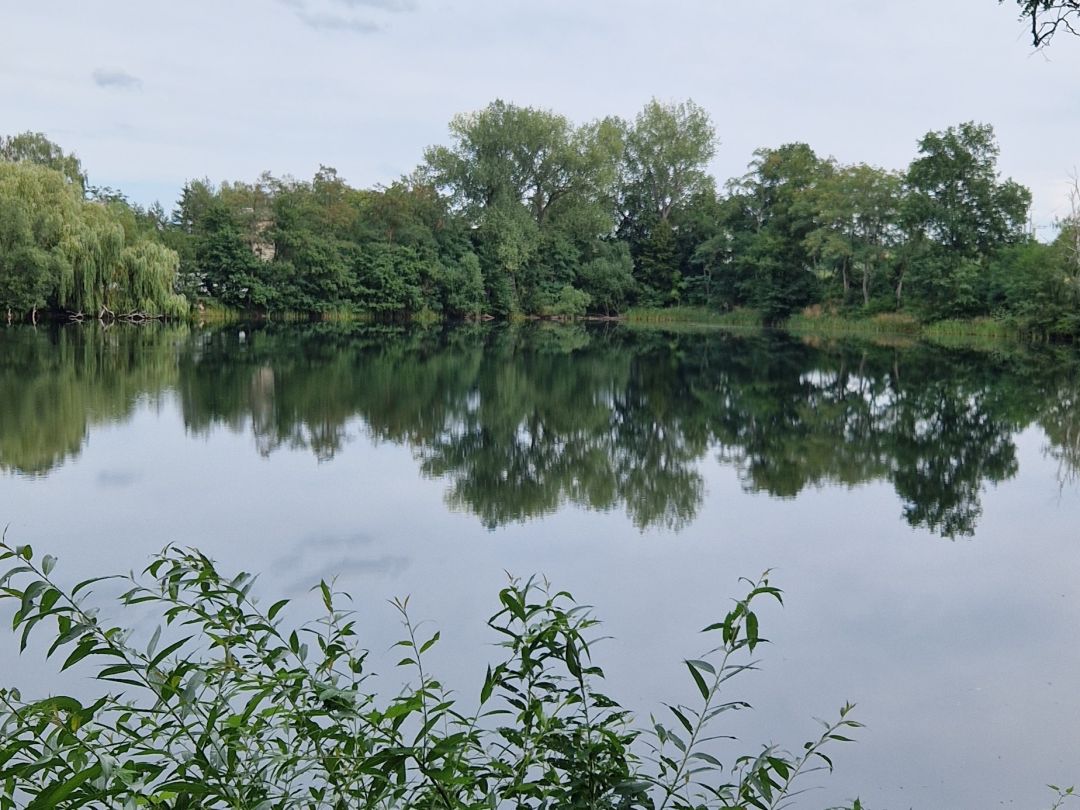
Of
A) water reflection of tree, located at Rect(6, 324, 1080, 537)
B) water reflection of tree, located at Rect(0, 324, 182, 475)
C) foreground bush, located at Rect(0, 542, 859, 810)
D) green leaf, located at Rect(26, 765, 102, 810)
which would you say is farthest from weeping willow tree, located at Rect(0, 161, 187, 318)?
green leaf, located at Rect(26, 765, 102, 810)

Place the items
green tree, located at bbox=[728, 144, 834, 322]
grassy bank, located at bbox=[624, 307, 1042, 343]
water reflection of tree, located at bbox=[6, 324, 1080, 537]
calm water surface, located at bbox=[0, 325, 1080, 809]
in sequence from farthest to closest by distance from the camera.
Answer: green tree, located at bbox=[728, 144, 834, 322] < grassy bank, located at bbox=[624, 307, 1042, 343] < water reflection of tree, located at bbox=[6, 324, 1080, 537] < calm water surface, located at bbox=[0, 325, 1080, 809]

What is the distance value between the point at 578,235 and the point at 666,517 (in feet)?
151

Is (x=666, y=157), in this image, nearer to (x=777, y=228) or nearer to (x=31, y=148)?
(x=777, y=228)

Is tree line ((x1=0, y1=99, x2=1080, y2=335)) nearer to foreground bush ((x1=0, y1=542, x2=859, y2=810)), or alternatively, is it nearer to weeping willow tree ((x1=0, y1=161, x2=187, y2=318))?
weeping willow tree ((x1=0, y1=161, x2=187, y2=318))

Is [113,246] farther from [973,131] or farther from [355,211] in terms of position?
[973,131]

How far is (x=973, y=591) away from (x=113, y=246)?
31.6m

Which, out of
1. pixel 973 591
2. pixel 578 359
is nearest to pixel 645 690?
pixel 973 591

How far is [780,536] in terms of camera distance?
7.54m

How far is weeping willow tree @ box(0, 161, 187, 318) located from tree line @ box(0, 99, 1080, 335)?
0.32 ft

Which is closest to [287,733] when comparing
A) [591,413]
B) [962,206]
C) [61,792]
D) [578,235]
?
[61,792]

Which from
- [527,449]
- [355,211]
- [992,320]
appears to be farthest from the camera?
[355,211]

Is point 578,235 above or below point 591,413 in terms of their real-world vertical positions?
above

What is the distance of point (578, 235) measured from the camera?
173ft

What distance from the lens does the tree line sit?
33875 mm
